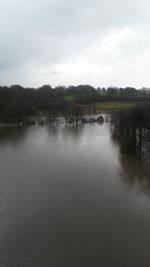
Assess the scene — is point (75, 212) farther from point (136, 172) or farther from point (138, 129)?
point (138, 129)

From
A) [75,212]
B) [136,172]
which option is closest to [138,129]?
[136,172]

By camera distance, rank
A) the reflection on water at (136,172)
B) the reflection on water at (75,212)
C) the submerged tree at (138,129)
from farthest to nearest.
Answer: the submerged tree at (138,129) → the reflection on water at (136,172) → the reflection on water at (75,212)

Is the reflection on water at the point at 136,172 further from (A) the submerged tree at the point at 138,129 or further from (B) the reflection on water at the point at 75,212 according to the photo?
(A) the submerged tree at the point at 138,129

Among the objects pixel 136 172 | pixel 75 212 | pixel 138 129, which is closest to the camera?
pixel 75 212

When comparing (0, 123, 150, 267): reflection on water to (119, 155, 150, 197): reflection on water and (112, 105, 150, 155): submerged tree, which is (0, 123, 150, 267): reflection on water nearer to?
(119, 155, 150, 197): reflection on water

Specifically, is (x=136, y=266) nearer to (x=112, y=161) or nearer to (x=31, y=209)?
(x=31, y=209)

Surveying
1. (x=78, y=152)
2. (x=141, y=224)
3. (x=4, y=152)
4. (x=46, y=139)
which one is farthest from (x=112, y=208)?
(x=46, y=139)

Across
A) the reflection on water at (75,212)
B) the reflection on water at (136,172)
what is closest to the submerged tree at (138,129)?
the reflection on water at (136,172)

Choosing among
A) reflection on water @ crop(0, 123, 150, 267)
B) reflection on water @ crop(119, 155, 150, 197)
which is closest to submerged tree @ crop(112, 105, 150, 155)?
reflection on water @ crop(119, 155, 150, 197)
